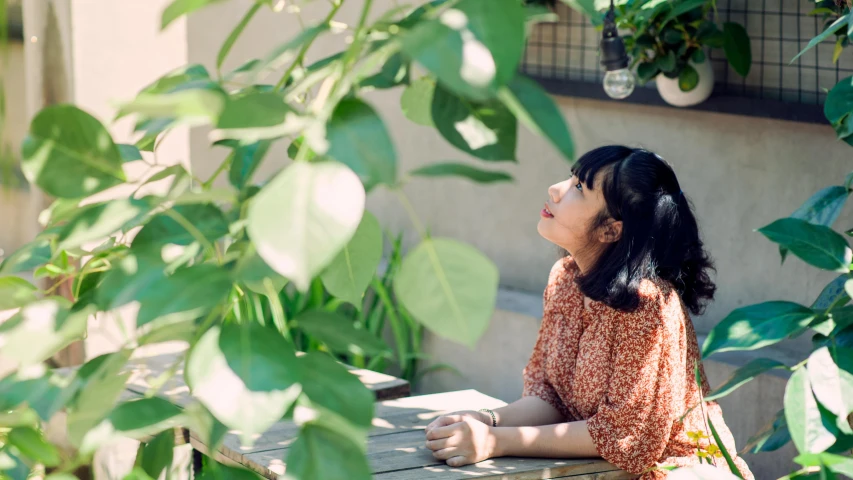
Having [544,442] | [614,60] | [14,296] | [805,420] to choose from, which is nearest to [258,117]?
[14,296]

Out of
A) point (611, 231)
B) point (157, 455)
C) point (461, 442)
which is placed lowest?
point (461, 442)

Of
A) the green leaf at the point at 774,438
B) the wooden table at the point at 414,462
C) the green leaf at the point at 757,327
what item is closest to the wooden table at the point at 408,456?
the wooden table at the point at 414,462

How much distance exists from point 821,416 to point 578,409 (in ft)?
4.23

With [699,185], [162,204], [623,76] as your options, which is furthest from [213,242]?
[699,185]

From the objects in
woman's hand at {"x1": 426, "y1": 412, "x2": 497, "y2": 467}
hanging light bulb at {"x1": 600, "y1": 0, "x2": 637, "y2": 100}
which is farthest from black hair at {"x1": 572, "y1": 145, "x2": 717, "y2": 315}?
hanging light bulb at {"x1": 600, "y1": 0, "x2": 637, "y2": 100}

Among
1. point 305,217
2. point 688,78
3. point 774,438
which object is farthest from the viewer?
point 688,78

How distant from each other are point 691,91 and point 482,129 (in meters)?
2.48

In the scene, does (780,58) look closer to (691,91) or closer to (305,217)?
(691,91)

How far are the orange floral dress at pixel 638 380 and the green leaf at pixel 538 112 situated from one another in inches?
55.8

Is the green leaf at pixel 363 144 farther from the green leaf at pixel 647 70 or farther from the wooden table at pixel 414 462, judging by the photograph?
the green leaf at pixel 647 70

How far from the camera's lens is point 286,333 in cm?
57

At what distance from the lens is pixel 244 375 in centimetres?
44

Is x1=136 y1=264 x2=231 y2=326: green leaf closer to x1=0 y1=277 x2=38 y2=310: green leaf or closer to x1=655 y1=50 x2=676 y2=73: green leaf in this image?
x1=0 y1=277 x2=38 y2=310: green leaf

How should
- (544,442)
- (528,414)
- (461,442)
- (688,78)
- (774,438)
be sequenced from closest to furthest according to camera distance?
(774,438) → (461,442) → (544,442) → (528,414) → (688,78)
